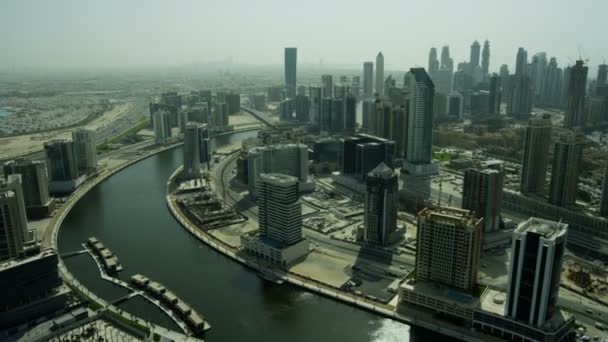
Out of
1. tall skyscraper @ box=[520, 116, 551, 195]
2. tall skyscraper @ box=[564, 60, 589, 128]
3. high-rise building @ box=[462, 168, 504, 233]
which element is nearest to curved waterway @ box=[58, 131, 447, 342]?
high-rise building @ box=[462, 168, 504, 233]

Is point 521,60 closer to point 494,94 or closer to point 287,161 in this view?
point 494,94

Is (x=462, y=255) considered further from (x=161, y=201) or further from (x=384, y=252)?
(x=161, y=201)

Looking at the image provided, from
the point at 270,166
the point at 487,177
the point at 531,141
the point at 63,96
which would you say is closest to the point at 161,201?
the point at 270,166

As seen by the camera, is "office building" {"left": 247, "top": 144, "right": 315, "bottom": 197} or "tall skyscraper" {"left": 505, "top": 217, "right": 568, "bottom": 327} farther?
Result: "office building" {"left": 247, "top": 144, "right": 315, "bottom": 197}

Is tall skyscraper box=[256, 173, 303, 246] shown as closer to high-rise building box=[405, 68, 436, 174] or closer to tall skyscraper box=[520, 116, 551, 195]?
tall skyscraper box=[520, 116, 551, 195]

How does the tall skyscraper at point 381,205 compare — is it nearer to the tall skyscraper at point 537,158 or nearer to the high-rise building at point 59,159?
the tall skyscraper at point 537,158

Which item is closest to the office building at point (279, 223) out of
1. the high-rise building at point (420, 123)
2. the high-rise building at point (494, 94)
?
the high-rise building at point (420, 123)
